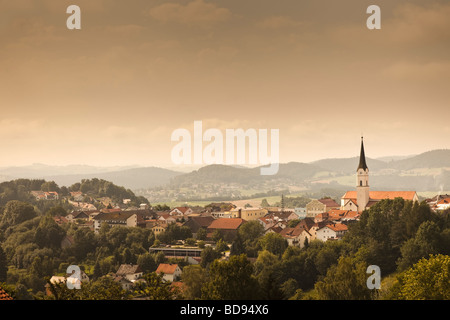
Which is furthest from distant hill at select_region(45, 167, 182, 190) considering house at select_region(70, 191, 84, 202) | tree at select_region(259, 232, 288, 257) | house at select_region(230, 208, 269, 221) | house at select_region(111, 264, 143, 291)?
tree at select_region(259, 232, 288, 257)

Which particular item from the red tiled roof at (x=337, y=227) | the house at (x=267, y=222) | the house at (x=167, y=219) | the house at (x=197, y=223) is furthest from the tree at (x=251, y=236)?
the house at (x=167, y=219)

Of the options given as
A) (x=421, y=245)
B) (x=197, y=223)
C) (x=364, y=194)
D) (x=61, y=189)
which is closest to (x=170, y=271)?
(x=197, y=223)

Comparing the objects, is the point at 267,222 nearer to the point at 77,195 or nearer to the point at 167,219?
the point at 167,219

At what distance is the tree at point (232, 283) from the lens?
1511 centimetres

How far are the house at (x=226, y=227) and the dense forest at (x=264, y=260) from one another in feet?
5.24

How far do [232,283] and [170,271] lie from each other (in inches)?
878

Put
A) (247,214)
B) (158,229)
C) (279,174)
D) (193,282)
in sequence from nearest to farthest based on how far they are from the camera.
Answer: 1. (193,282)
2. (158,229)
3. (247,214)
4. (279,174)

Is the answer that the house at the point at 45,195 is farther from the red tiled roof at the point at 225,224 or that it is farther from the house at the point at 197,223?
the red tiled roof at the point at 225,224

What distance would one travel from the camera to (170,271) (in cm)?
3744

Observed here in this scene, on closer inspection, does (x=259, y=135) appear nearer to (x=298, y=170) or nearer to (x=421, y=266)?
(x=421, y=266)

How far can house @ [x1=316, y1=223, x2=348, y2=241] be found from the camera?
4478 cm

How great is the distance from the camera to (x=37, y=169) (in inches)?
6230

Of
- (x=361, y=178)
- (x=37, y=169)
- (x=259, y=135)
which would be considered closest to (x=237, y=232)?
(x=361, y=178)

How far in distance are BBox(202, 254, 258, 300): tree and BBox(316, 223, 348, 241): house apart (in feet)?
95.3
